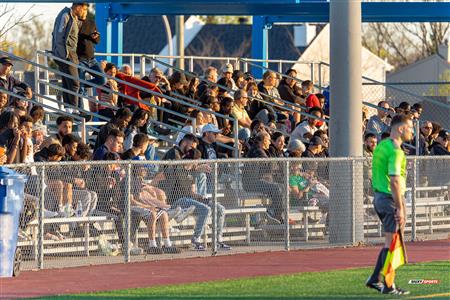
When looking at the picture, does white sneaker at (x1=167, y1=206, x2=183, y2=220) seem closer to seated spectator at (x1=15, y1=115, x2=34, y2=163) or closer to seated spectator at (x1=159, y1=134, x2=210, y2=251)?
seated spectator at (x1=159, y1=134, x2=210, y2=251)

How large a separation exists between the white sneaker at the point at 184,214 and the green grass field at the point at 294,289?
2780mm

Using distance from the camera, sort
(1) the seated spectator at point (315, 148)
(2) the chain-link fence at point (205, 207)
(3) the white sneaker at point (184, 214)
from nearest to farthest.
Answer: (2) the chain-link fence at point (205, 207) < (3) the white sneaker at point (184, 214) < (1) the seated spectator at point (315, 148)

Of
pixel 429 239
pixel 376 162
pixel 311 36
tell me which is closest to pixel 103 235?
pixel 376 162

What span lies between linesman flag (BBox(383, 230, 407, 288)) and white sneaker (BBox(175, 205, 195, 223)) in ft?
15.8

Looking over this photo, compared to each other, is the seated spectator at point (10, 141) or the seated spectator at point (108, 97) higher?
the seated spectator at point (108, 97)

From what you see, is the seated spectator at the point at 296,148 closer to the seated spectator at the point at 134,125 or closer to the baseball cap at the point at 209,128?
the baseball cap at the point at 209,128

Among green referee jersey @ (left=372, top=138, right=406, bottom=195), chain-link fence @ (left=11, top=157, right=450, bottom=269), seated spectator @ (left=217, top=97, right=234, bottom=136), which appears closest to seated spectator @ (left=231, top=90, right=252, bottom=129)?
seated spectator @ (left=217, top=97, right=234, bottom=136)

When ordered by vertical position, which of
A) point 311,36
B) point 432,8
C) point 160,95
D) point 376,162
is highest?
point 311,36

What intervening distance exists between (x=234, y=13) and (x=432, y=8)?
4731 millimetres

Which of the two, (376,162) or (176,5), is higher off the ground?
(176,5)

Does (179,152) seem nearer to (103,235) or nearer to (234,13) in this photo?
(103,235)

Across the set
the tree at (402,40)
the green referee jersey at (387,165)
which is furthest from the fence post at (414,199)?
the tree at (402,40)

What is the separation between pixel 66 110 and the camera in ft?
76.9

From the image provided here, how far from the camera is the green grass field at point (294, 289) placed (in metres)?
13.5
